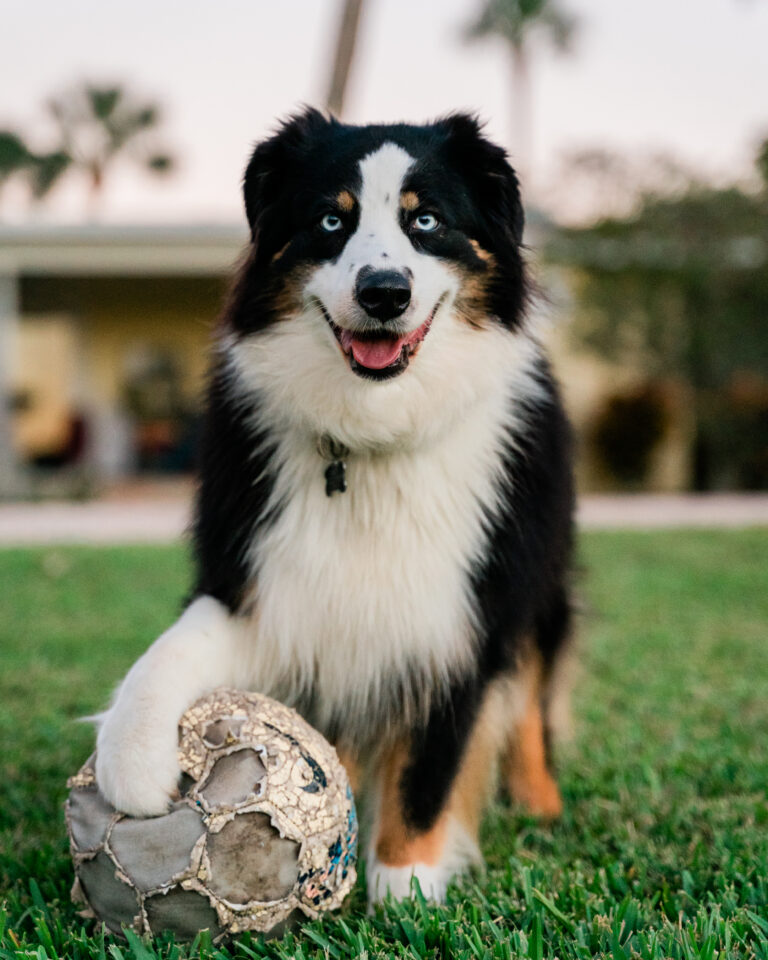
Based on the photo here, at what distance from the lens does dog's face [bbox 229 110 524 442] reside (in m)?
2.94

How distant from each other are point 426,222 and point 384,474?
76 cm

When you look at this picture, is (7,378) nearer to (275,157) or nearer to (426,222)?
(275,157)

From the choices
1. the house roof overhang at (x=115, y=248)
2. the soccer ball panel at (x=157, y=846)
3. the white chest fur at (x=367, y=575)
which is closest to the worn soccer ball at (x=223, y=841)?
the soccer ball panel at (x=157, y=846)

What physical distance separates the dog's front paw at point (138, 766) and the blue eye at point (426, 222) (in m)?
1.59

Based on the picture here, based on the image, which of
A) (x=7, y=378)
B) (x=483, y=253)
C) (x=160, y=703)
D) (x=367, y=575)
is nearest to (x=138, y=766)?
(x=160, y=703)

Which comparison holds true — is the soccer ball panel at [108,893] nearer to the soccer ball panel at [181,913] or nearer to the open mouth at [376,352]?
the soccer ball panel at [181,913]

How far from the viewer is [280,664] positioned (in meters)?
3.04

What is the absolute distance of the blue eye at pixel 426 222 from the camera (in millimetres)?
3082

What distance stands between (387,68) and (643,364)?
6621 millimetres

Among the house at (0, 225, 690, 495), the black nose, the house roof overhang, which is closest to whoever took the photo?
the black nose

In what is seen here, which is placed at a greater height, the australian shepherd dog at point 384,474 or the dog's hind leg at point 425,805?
the australian shepherd dog at point 384,474

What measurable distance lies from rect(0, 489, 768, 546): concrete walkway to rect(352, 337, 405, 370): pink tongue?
816 centimetres

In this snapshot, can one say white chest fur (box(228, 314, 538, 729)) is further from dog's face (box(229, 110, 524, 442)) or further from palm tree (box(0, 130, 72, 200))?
palm tree (box(0, 130, 72, 200))

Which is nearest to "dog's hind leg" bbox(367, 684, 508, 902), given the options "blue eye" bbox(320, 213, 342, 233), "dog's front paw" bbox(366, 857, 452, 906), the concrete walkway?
"dog's front paw" bbox(366, 857, 452, 906)
